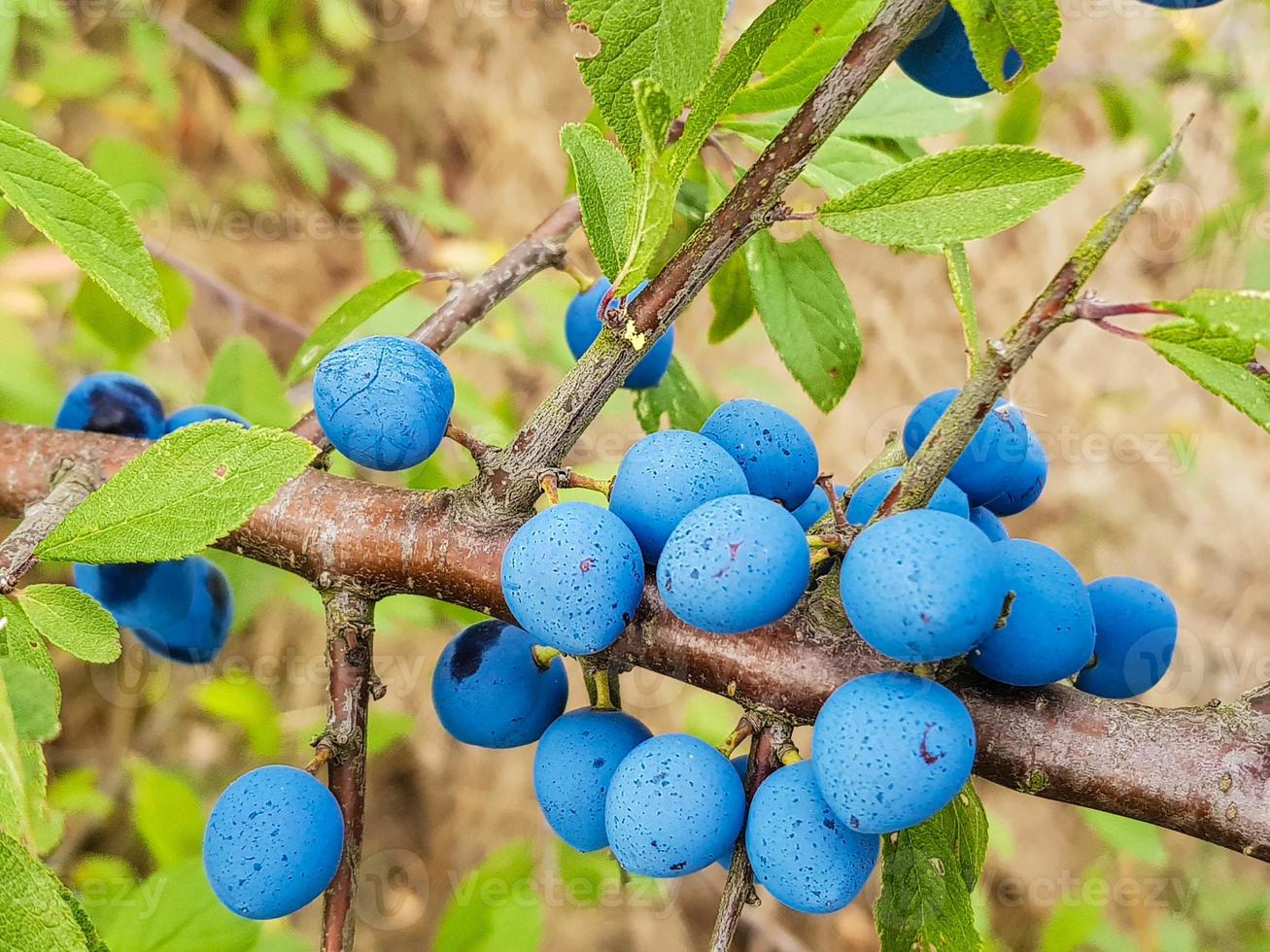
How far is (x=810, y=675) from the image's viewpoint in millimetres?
1049

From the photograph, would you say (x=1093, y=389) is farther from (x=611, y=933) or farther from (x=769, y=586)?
(x=769, y=586)

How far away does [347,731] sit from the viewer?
1204mm

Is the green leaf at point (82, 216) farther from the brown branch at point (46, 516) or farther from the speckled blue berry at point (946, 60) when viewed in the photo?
the speckled blue berry at point (946, 60)

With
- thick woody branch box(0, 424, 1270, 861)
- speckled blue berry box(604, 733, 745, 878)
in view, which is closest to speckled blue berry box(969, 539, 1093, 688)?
thick woody branch box(0, 424, 1270, 861)

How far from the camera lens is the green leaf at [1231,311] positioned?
2.43ft

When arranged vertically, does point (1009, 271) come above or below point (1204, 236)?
below

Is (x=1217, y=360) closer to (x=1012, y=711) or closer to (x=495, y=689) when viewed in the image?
(x=1012, y=711)

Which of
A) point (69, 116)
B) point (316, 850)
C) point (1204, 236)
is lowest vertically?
point (69, 116)

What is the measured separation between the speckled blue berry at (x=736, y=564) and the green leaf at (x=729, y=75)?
285 millimetres

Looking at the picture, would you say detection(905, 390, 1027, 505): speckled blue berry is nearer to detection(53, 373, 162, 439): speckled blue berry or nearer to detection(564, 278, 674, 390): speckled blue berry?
detection(564, 278, 674, 390): speckled blue berry

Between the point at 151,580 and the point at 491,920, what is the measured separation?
93 cm

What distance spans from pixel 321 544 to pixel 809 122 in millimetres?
712

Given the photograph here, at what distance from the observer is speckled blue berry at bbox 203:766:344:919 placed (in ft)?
3.67

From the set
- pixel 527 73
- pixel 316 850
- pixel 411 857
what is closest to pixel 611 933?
pixel 411 857
